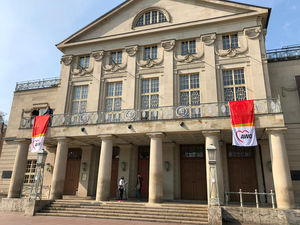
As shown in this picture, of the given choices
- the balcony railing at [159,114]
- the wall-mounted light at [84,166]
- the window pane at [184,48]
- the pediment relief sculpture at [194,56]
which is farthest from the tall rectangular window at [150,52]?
the wall-mounted light at [84,166]

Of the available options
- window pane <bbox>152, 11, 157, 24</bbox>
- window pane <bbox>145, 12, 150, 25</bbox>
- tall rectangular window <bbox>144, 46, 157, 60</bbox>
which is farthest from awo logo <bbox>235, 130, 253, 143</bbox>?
window pane <bbox>145, 12, 150, 25</bbox>

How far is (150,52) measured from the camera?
19.1m

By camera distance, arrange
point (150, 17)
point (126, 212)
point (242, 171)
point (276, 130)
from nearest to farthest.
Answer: point (276, 130) → point (126, 212) → point (242, 171) → point (150, 17)

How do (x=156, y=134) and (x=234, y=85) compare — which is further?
(x=234, y=85)

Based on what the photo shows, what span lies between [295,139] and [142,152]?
10.8 m

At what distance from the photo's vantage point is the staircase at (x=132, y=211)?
455 inches

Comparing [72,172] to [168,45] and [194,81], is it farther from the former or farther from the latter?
[168,45]

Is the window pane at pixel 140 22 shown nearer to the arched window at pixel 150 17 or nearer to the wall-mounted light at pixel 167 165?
the arched window at pixel 150 17

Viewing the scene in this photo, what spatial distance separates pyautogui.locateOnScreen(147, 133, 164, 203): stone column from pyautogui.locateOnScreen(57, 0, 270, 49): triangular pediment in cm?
953

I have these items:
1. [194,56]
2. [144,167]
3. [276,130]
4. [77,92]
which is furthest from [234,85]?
[77,92]

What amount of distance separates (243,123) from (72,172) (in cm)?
1423

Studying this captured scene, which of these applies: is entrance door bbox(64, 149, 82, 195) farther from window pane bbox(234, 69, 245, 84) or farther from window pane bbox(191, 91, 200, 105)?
window pane bbox(234, 69, 245, 84)

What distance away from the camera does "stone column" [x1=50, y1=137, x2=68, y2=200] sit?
1537 cm

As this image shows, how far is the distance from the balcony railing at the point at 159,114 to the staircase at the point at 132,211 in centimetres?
500
